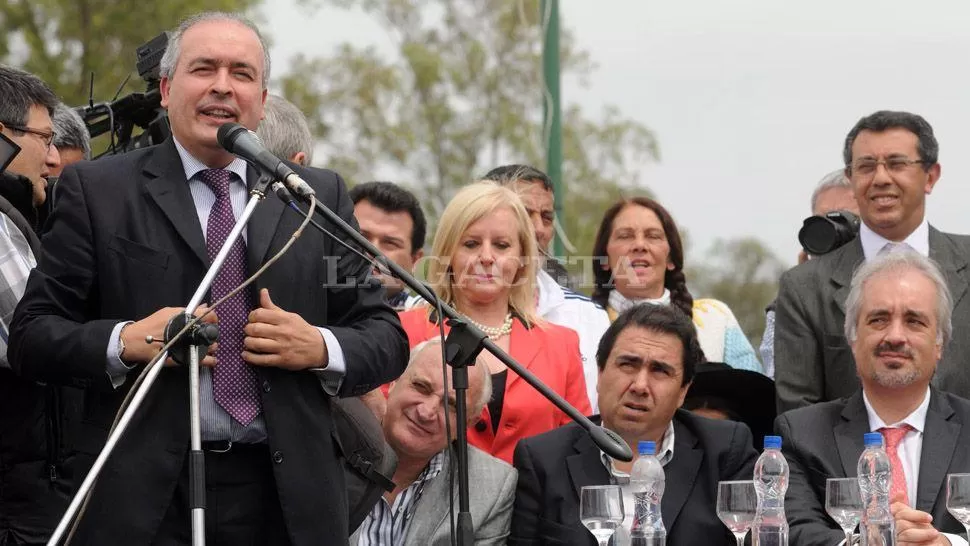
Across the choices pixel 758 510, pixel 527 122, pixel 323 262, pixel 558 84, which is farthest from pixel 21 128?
pixel 527 122

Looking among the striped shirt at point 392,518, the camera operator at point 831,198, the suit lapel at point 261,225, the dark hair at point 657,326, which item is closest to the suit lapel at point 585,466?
the dark hair at point 657,326

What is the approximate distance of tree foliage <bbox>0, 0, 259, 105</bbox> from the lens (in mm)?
18594

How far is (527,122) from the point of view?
91.7 feet

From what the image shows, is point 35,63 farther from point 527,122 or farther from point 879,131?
point 879,131

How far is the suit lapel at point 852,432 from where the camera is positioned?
16.1 ft

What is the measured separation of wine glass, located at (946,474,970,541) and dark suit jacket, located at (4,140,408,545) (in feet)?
5.66

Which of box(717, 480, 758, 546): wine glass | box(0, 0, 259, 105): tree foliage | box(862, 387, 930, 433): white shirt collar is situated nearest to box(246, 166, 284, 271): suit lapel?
box(717, 480, 758, 546): wine glass

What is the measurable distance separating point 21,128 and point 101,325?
1.62 metres

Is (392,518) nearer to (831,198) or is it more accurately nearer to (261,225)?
(261,225)

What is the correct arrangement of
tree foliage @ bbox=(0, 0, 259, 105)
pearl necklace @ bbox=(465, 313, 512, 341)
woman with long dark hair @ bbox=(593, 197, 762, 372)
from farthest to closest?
tree foliage @ bbox=(0, 0, 259, 105) → woman with long dark hair @ bbox=(593, 197, 762, 372) → pearl necklace @ bbox=(465, 313, 512, 341)

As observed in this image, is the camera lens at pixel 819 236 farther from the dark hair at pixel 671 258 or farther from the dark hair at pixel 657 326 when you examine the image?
the dark hair at pixel 657 326

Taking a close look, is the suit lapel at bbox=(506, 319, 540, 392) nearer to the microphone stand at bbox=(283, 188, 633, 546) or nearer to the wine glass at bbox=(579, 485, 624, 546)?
the wine glass at bbox=(579, 485, 624, 546)

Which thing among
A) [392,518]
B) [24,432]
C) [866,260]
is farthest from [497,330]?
[24,432]

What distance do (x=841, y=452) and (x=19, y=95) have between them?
9.91 ft
